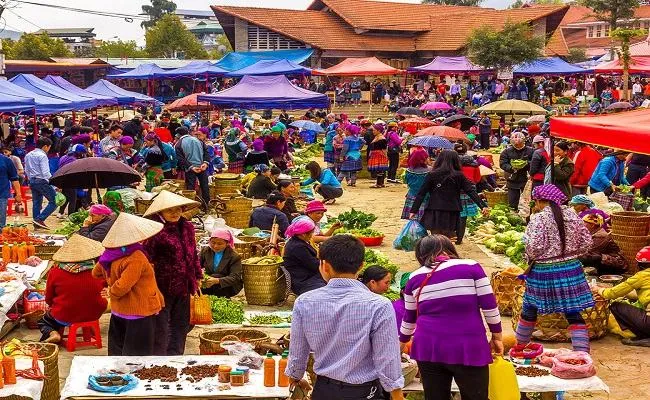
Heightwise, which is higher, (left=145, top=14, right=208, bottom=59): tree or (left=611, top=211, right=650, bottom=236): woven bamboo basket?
(left=145, top=14, right=208, bottom=59): tree

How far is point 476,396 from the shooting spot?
5371 millimetres

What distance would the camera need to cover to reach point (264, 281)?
9719mm

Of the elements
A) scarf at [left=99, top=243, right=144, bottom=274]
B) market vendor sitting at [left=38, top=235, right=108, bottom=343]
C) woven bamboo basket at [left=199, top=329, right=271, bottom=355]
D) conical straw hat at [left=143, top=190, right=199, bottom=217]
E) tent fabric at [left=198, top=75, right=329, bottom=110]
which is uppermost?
tent fabric at [left=198, top=75, right=329, bottom=110]

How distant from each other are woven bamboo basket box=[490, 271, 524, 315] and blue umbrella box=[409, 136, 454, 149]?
6.05 m

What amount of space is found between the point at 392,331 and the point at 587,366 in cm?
258

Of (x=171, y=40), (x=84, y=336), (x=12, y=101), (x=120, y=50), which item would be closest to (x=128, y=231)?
(x=84, y=336)

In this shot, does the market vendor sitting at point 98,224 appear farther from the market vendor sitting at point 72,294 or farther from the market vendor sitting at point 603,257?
the market vendor sitting at point 603,257

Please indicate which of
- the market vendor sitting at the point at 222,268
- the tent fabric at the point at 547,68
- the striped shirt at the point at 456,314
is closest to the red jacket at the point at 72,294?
the market vendor sitting at the point at 222,268

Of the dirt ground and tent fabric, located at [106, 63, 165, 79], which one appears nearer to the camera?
the dirt ground

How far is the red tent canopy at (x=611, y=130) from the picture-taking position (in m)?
8.52

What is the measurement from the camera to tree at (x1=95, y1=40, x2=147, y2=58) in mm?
75875

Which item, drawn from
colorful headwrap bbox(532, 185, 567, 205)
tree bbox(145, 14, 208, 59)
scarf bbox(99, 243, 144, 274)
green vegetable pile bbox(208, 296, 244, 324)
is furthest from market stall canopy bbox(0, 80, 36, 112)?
tree bbox(145, 14, 208, 59)

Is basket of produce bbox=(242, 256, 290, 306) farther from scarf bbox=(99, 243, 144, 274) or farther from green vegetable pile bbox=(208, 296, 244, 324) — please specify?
scarf bbox=(99, 243, 144, 274)

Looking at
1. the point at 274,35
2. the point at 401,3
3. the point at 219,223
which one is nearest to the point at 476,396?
the point at 219,223
